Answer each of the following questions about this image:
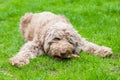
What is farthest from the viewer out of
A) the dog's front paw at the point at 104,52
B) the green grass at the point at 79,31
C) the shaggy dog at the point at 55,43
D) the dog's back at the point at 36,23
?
the dog's back at the point at 36,23

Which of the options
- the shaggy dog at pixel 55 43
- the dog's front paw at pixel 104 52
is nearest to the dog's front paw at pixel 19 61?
the shaggy dog at pixel 55 43

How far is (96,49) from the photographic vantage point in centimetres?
834

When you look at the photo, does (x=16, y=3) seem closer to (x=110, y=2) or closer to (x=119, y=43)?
(x=110, y=2)

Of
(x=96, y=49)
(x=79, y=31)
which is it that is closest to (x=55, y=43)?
(x=96, y=49)

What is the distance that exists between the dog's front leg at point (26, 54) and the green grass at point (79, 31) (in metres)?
0.11


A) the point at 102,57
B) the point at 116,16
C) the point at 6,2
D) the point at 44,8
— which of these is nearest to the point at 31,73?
the point at 102,57

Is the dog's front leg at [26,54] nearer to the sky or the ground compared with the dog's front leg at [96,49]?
nearer to the ground

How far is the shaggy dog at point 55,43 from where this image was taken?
25.1 feet

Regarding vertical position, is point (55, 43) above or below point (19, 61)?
above

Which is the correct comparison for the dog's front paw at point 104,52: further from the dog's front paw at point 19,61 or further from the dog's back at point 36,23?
the dog's front paw at point 19,61

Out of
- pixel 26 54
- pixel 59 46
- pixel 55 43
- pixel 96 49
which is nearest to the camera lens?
pixel 59 46

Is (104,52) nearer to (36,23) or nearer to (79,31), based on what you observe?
(36,23)

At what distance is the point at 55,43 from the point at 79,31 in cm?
297

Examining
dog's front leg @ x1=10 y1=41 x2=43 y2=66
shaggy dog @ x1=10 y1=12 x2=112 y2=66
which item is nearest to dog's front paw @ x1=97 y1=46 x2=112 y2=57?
shaggy dog @ x1=10 y1=12 x2=112 y2=66
